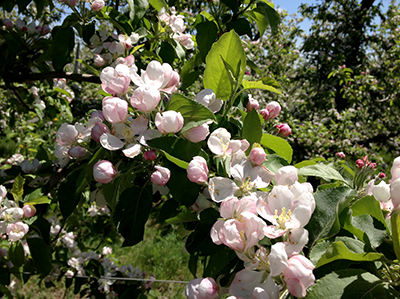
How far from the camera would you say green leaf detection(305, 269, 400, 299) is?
465mm

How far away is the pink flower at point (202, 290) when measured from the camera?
555mm

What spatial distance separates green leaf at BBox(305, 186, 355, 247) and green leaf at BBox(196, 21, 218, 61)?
2.25 feet

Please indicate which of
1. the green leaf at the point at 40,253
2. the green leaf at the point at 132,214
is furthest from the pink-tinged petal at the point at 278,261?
the green leaf at the point at 40,253

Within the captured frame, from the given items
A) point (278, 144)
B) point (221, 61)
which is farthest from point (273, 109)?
point (221, 61)

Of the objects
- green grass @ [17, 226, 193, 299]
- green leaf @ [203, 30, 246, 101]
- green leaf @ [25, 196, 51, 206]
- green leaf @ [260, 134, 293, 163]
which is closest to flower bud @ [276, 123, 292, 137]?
green leaf @ [260, 134, 293, 163]

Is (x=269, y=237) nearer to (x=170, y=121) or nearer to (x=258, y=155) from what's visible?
(x=258, y=155)

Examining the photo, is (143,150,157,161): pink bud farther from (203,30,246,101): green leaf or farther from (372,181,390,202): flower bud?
(372,181,390,202): flower bud

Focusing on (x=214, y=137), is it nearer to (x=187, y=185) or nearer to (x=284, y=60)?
(x=187, y=185)

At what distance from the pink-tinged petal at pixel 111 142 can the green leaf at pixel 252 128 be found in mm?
282

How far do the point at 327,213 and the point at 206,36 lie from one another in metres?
0.76

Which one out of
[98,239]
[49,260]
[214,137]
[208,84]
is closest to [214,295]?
[214,137]

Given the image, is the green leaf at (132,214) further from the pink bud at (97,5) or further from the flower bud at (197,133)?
the pink bud at (97,5)

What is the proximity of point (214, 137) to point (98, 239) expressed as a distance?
13.1 feet

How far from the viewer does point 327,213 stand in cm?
57
